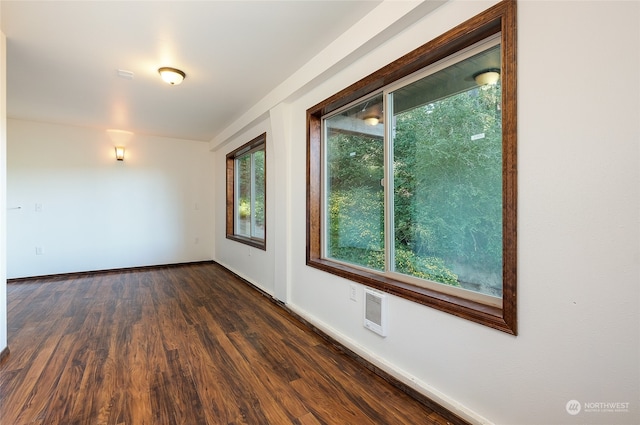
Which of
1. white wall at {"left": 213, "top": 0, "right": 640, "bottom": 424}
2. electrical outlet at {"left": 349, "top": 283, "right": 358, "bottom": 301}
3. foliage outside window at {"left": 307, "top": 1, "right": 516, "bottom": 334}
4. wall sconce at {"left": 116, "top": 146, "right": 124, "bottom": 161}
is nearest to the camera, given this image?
white wall at {"left": 213, "top": 0, "right": 640, "bottom": 424}

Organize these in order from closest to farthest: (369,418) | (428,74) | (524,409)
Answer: (524,409) → (369,418) → (428,74)

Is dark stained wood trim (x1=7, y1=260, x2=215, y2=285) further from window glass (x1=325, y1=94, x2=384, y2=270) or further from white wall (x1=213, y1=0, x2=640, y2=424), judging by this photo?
white wall (x1=213, y1=0, x2=640, y2=424)

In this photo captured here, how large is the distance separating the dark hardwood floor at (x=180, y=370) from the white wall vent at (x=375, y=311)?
0.32 metres

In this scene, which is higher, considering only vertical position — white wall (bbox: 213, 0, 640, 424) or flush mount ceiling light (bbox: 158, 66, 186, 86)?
flush mount ceiling light (bbox: 158, 66, 186, 86)

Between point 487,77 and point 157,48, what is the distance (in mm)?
2534

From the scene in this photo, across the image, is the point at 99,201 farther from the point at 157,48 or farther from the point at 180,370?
the point at 180,370

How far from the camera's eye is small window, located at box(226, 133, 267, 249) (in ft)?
14.3

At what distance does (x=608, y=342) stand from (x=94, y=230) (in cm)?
636

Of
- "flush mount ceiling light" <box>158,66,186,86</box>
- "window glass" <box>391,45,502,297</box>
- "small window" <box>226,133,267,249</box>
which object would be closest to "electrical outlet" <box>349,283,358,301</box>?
"window glass" <box>391,45,502,297</box>

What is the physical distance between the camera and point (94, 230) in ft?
16.4

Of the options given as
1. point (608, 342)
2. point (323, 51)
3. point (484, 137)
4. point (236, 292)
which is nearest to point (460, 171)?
point (484, 137)

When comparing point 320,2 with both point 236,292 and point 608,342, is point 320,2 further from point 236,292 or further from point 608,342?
point 236,292

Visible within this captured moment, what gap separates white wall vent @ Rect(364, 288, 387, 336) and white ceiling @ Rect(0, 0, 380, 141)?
2005 millimetres

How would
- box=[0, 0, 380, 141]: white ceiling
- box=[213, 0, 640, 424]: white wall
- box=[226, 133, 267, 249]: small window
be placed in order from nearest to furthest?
box=[213, 0, 640, 424]: white wall, box=[0, 0, 380, 141]: white ceiling, box=[226, 133, 267, 249]: small window
